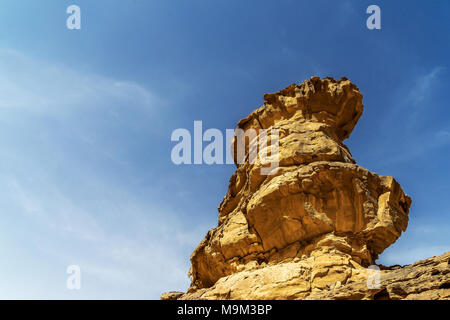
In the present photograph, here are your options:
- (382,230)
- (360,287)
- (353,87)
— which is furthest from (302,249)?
(353,87)

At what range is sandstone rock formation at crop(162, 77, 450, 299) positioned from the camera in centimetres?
1762

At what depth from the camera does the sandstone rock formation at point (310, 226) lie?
17625mm

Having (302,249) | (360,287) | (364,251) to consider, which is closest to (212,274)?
(302,249)

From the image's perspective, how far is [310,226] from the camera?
73.8 ft

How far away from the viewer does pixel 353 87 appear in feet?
104

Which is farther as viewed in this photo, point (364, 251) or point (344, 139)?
point (344, 139)

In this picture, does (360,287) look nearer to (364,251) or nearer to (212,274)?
(364,251)
